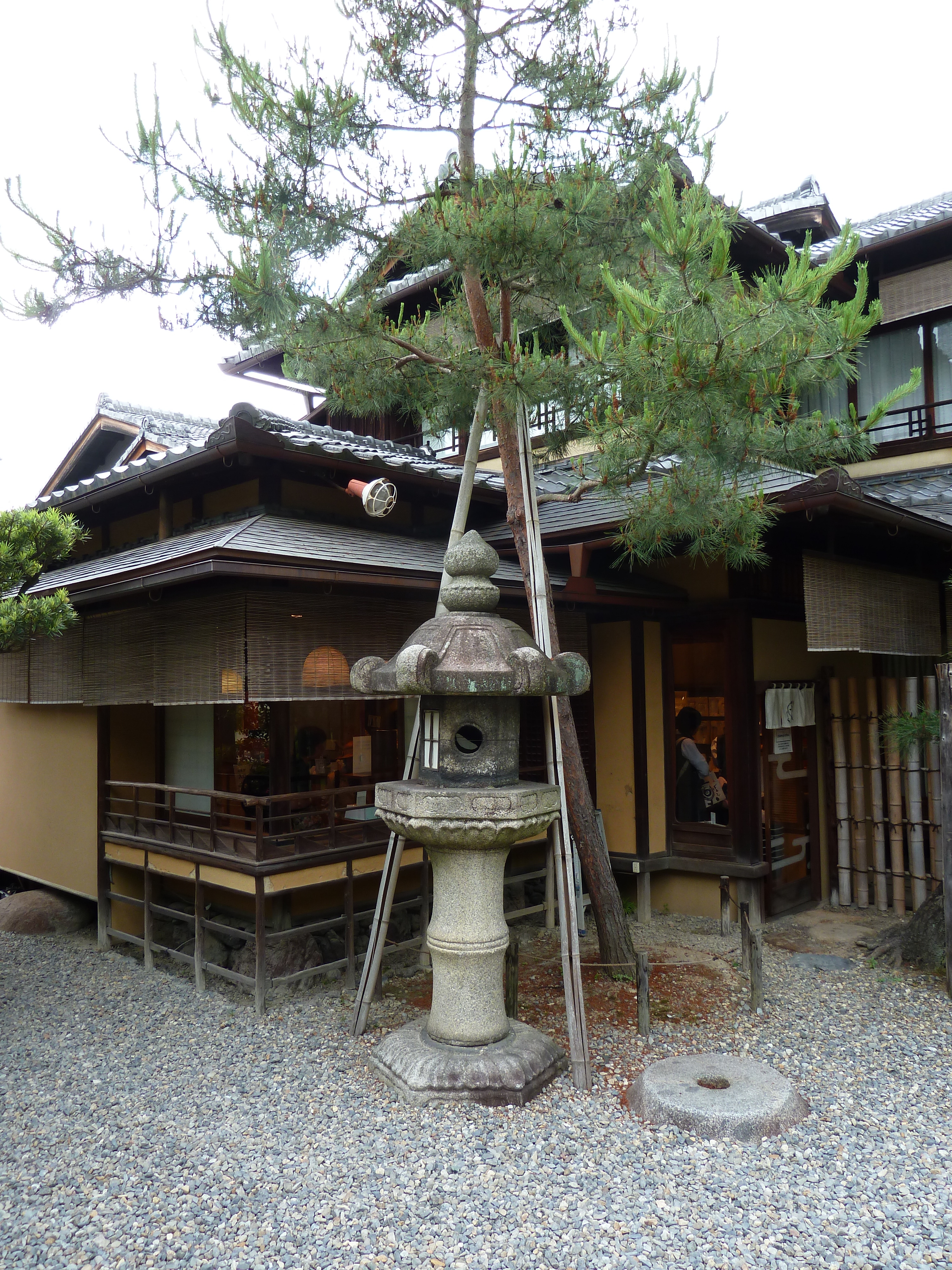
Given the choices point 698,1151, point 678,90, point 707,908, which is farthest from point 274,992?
point 678,90

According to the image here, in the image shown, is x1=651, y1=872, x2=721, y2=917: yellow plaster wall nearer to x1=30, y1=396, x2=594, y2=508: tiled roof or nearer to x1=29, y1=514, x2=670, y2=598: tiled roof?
x1=29, y1=514, x2=670, y2=598: tiled roof

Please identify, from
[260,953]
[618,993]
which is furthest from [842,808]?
[260,953]

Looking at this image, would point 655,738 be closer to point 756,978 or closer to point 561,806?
point 756,978

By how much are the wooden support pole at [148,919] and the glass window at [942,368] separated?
9661mm

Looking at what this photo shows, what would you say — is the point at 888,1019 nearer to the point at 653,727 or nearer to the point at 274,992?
the point at 653,727

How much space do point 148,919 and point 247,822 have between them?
1523mm

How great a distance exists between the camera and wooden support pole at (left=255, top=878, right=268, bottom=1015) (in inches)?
246

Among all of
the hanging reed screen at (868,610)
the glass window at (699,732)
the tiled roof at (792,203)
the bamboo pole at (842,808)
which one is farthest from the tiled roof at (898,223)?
the bamboo pole at (842,808)

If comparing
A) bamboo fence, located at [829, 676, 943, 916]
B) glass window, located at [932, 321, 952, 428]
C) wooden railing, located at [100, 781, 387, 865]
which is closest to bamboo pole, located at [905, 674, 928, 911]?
bamboo fence, located at [829, 676, 943, 916]

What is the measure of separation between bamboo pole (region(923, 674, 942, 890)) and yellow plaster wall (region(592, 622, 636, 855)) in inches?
114

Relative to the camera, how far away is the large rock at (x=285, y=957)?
6.72 metres

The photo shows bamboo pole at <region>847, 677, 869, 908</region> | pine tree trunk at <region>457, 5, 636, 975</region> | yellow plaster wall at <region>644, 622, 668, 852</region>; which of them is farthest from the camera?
bamboo pole at <region>847, 677, 869, 908</region>

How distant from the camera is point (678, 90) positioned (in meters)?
5.80

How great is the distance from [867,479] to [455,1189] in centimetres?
864
